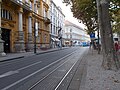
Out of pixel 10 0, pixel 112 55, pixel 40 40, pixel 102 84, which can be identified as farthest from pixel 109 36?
pixel 40 40

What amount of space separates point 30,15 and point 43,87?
124 feet

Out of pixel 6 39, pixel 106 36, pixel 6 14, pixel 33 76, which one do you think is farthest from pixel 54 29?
pixel 33 76

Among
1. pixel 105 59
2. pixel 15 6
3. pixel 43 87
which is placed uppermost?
pixel 15 6

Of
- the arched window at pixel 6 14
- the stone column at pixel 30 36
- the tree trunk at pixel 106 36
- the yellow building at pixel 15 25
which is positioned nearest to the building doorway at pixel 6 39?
the yellow building at pixel 15 25

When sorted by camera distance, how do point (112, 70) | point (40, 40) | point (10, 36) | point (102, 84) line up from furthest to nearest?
point (40, 40), point (10, 36), point (112, 70), point (102, 84)

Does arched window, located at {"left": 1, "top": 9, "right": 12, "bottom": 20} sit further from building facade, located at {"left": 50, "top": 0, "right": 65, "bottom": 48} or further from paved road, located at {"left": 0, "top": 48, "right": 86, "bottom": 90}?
building facade, located at {"left": 50, "top": 0, "right": 65, "bottom": 48}

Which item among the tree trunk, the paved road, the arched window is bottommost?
the paved road

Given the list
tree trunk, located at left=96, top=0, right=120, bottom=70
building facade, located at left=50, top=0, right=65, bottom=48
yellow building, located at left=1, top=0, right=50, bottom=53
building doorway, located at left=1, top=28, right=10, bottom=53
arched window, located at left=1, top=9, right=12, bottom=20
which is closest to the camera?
tree trunk, located at left=96, top=0, right=120, bottom=70

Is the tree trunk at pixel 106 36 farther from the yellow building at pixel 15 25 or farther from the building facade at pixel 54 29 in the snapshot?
the building facade at pixel 54 29

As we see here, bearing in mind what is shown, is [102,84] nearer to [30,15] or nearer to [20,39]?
[20,39]

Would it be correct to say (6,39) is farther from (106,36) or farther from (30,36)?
(106,36)

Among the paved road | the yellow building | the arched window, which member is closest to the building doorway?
the yellow building

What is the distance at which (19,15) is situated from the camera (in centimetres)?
3825

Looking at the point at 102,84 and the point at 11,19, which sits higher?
the point at 11,19
